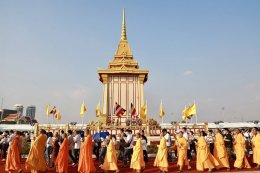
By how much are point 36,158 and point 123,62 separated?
74.2 ft

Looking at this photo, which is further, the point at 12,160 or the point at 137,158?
the point at 137,158

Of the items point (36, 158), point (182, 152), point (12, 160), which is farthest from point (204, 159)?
point (12, 160)

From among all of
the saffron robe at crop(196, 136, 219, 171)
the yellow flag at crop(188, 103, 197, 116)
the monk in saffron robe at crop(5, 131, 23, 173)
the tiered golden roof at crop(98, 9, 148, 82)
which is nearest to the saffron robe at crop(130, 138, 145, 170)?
the saffron robe at crop(196, 136, 219, 171)

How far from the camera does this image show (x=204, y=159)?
10766mm

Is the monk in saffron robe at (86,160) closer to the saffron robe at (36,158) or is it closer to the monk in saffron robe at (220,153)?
the saffron robe at (36,158)

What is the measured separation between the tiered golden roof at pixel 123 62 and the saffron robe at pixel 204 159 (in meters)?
19.7

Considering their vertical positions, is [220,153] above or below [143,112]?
below

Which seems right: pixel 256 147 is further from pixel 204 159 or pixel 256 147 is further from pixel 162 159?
pixel 162 159

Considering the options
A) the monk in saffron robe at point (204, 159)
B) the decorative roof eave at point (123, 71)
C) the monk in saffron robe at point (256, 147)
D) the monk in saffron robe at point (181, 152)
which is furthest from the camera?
the decorative roof eave at point (123, 71)

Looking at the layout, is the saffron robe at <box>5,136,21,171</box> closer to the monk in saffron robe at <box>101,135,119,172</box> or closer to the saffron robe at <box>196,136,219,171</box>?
the monk in saffron robe at <box>101,135,119,172</box>

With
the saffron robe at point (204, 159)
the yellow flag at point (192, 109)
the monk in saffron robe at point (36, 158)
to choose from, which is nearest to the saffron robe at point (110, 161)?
the monk in saffron robe at point (36, 158)

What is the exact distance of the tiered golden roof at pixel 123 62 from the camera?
99.2 ft

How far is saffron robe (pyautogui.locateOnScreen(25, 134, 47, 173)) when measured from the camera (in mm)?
10023

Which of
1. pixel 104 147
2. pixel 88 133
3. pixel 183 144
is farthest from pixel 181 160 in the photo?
pixel 88 133
